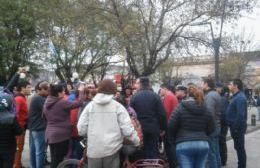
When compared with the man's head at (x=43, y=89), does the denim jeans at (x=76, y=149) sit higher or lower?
lower

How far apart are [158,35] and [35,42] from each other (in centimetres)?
1358

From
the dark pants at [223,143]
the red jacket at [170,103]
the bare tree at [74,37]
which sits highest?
the bare tree at [74,37]

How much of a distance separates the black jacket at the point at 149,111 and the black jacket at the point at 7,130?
2.20m

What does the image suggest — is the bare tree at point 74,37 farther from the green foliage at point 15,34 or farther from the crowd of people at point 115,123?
the crowd of people at point 115,123

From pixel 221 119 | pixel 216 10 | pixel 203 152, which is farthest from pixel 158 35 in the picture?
pixel 203 152

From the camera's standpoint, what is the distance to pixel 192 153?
681cm

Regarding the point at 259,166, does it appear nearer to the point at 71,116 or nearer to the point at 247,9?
the point at 71,116

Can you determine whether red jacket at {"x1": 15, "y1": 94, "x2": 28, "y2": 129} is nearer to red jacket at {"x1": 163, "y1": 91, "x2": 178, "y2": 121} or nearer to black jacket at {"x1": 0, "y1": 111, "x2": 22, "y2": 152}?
black jacket at {"x1": 0, "y1": 111, "x2": 22, "y2": 152}

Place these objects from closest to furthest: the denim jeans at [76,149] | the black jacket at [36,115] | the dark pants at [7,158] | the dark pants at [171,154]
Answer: the dark pants at [7,158], the black jacket at [36,115], the denim jeans at [76,149], the dark pants at [171,154]

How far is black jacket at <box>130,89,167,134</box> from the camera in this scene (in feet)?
27.3

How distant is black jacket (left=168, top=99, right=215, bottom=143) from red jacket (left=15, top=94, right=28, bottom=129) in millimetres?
3721

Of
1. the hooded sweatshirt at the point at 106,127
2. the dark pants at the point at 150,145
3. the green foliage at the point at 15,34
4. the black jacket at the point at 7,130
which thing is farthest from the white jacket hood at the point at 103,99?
the green foliage at the point at 15,34

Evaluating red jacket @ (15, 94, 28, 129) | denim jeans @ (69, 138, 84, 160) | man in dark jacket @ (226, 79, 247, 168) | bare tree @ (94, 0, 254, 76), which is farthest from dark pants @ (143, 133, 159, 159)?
bare tree @ (94, 0, 254, 76)

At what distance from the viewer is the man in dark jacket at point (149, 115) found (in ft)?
27.4
